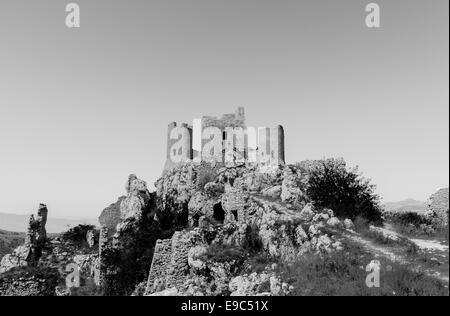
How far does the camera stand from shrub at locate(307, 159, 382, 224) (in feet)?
67.7

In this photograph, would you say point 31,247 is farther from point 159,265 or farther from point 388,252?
point 388,252

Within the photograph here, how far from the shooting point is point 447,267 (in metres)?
12.5

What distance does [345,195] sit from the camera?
21406mm

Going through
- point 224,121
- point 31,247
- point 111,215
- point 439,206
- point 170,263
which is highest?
point 224,121

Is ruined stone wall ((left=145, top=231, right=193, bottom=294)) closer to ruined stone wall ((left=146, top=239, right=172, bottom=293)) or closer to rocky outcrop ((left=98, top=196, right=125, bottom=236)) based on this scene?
ruined stone wall ((left=146, top=239, right=172, bottom=293))

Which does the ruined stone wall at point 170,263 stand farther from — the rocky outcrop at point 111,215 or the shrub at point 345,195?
the rocky outcrop at point 111,215

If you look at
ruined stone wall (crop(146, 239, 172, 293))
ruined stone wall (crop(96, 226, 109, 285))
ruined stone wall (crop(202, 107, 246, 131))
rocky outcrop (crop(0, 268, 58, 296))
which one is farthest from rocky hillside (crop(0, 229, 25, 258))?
ruined stone wall (crop(202, 107, 246, 131))

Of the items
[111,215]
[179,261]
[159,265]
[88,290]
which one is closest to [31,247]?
[88,290]

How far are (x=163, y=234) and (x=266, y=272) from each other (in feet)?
47.5
